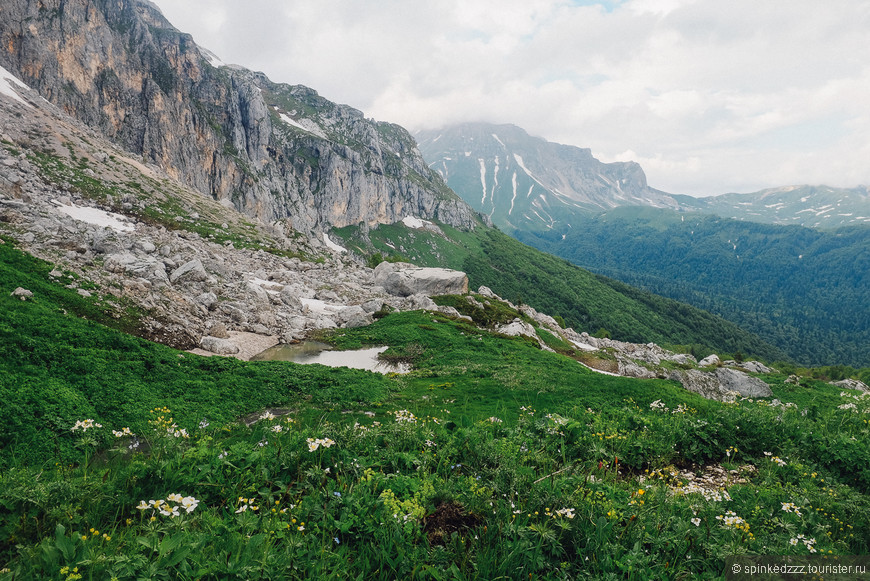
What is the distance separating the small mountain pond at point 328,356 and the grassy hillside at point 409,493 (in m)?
16.7

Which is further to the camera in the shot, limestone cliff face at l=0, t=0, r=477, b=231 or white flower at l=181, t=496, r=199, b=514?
limestone cliff face at l=0, t=0, r=477, b=231

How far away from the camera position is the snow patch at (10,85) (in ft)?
206

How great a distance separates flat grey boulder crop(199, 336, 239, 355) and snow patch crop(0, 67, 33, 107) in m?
69.8

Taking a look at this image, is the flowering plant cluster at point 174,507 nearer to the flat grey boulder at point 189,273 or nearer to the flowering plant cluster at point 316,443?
the flowering plant cluster at point 316,443

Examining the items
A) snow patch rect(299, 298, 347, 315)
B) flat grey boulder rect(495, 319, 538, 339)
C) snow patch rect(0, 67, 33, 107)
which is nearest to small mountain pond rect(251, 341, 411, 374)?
snow patch rect(299, 298, 347, 315)

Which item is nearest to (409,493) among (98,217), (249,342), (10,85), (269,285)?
(249,342)

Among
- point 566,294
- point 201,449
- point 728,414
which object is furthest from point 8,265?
point 566,294

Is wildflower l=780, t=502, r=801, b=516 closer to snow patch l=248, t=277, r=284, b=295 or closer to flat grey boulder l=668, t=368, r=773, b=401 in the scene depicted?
flat grey boulder l=668, t=368, r=773, b=401

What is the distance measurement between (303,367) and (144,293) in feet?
50.0

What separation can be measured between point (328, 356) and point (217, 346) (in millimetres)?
7784

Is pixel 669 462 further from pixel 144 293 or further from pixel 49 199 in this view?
pixel 49 199

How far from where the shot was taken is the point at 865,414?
10.5m

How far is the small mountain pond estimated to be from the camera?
29.2 metres

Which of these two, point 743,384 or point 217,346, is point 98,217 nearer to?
point 217,346
